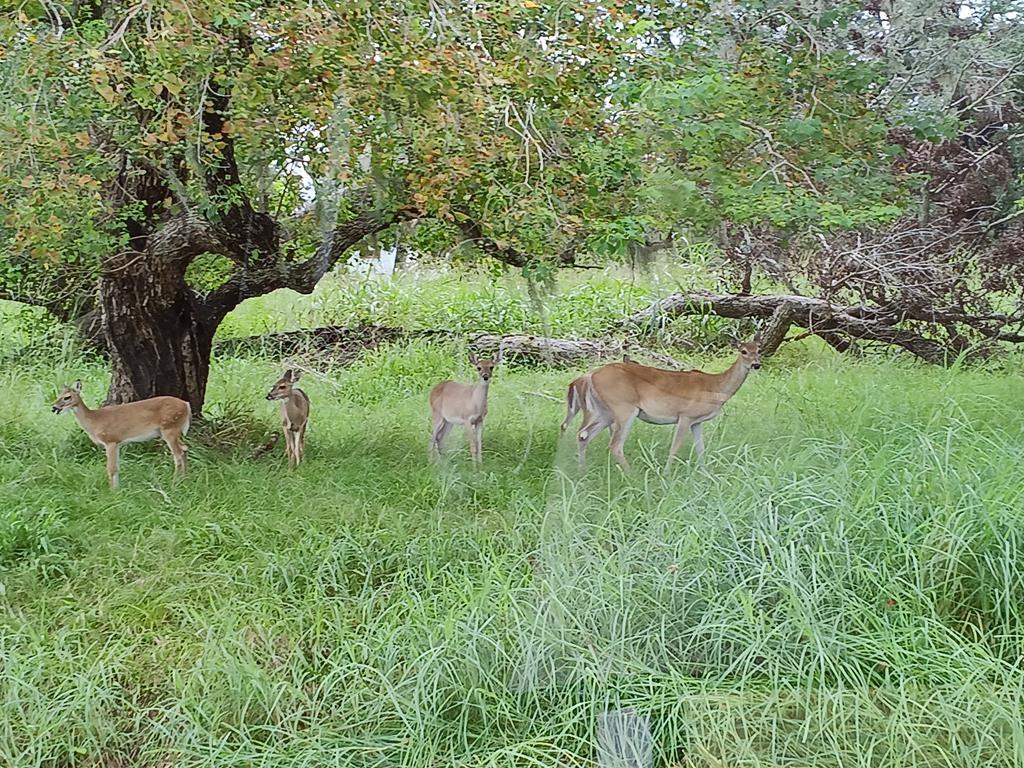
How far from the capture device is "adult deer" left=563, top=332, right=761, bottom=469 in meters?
4.66

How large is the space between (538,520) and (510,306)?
267 cm

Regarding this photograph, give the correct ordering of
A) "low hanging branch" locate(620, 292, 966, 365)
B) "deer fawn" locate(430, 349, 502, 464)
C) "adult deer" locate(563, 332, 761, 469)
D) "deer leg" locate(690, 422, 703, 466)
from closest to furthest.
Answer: "deer leg" locate(690, 422, 703, 466) → "adult deer" locate(563, 332, 761, 469) → "deer fawn" locate(430, 349, 502, 464) → "low hanging branch" locate(620, 292, 966, 365)

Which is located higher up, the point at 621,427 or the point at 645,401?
the point at 645,401

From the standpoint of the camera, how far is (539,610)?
2924 millimetres

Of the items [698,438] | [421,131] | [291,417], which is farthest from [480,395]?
[421,131]

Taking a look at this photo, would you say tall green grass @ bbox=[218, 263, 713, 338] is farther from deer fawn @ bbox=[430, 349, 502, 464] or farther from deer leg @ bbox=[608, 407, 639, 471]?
deer leg @ bbox=[608, 407, 639, 471]

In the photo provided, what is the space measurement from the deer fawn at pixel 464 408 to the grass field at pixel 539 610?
387mm

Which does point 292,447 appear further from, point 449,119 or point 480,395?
point 449,119

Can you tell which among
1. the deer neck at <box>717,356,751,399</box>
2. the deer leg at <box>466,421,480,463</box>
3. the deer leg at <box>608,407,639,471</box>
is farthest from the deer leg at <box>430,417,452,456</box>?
the deer neck at <box>717,356,751,399</box>

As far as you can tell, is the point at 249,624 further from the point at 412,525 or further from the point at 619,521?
the point at 619,521

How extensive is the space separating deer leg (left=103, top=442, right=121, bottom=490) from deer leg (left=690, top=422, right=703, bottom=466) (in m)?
2.48

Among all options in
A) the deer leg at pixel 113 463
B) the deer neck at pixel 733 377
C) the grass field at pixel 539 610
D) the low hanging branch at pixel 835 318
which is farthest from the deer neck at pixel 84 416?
the low hanging branch at pixel 835 318

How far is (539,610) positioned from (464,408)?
2017 mm

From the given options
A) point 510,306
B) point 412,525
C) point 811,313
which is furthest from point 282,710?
point 811,313
